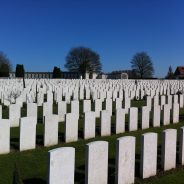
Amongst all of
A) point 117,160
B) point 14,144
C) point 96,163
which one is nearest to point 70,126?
point 14,144

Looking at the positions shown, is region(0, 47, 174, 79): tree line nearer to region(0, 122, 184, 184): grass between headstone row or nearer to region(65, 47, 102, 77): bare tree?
region(65, 47, 102, 77): bare tree

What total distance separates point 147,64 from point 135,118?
6364cm

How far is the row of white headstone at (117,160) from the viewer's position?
4477mm

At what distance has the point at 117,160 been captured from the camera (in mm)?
5223

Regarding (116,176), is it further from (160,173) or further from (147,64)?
(147,64)

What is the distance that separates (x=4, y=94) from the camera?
52.8 feet

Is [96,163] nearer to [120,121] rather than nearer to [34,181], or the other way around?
[34,181]

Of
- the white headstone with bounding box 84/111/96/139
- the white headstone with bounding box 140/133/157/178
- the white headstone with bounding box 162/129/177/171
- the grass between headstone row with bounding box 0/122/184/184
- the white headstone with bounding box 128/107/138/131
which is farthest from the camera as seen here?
the white headstone with bounding box 128/107/138/131

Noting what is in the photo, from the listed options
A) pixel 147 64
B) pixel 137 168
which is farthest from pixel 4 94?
pixel 147 64

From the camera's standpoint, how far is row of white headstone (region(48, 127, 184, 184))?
176 inches

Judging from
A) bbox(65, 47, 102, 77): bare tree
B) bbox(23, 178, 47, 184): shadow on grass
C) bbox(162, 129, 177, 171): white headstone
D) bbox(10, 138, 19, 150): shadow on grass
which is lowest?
bbox(23, 178, 47, 184): shadow on grass

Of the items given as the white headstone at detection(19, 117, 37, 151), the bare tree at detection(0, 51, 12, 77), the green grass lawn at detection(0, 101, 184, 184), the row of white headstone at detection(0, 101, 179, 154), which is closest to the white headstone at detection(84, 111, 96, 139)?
the row of white headstone at detection(0, 101, 179, 154)

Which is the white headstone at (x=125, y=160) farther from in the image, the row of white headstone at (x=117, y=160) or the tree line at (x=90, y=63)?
the tree line at (x=90, y=63)

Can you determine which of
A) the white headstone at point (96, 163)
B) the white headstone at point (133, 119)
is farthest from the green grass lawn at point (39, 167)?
the white headstone at point (133, 119)
